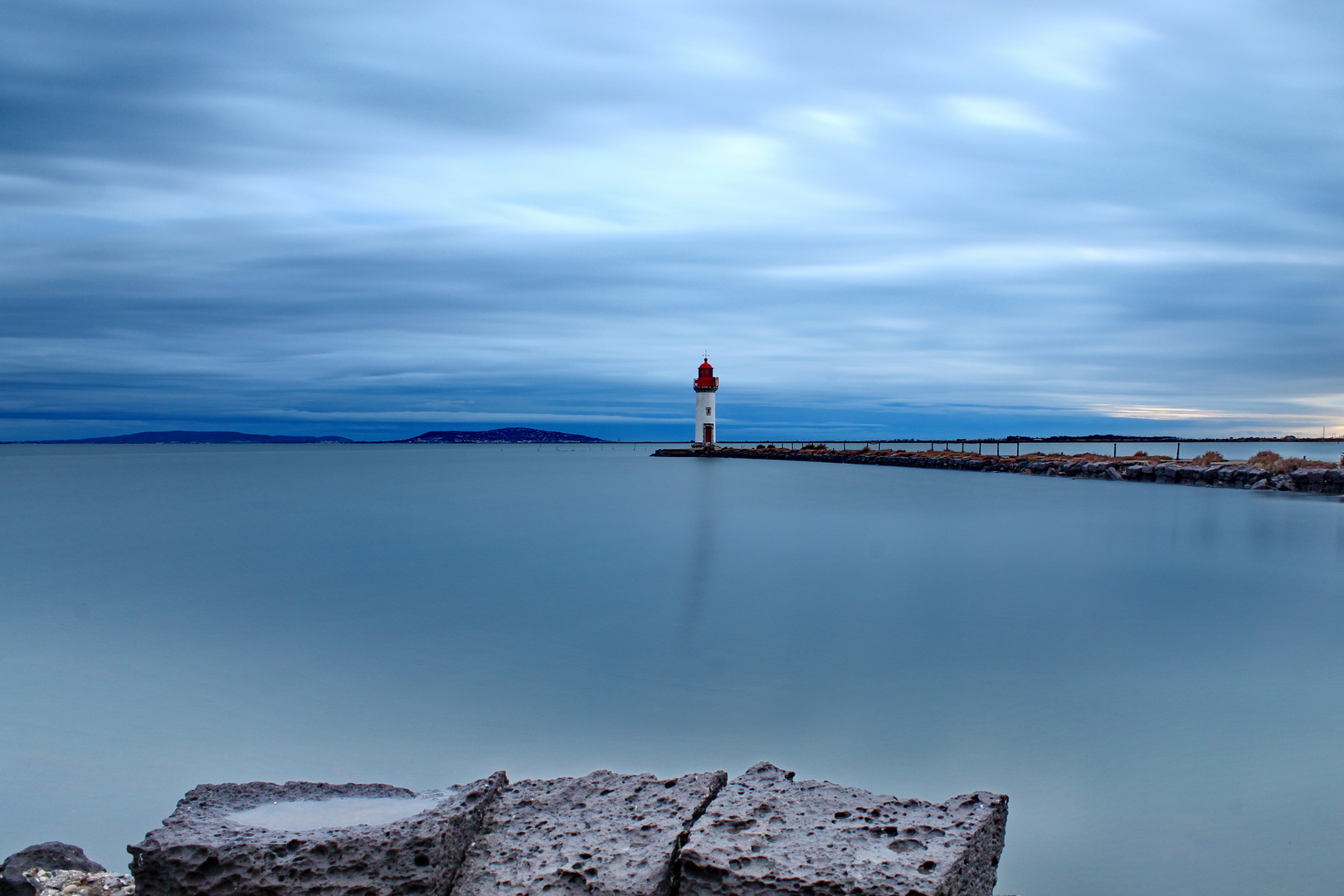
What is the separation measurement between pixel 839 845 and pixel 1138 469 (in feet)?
88.7

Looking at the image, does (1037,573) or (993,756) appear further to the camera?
(1037,573)

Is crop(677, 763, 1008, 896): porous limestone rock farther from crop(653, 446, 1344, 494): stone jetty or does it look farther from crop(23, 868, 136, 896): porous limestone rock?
crop(653, 446, 1344, 494): stone jetty

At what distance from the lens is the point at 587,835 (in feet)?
7.73

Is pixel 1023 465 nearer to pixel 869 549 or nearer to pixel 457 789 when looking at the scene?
pixel 869 549

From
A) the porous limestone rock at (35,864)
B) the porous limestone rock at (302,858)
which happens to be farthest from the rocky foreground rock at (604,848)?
the porous limestone rock at (35,864)

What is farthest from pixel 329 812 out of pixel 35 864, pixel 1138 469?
pixel 1138 469

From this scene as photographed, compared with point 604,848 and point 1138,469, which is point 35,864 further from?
point 1138,469

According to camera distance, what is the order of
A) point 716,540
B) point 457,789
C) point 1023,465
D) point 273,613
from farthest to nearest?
1. point 1023,465
2. point 716,540
3. point 273,613
4. point 457,789

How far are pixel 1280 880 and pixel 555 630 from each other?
4.87 meters

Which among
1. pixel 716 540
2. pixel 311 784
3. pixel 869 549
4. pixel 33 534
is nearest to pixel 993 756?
pixel 311 784

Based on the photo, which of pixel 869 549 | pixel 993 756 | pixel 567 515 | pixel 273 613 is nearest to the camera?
pixel 993 756

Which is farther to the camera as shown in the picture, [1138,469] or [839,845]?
[1138,469]

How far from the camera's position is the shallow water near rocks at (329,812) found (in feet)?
7.91

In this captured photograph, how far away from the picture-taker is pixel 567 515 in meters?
17.4
